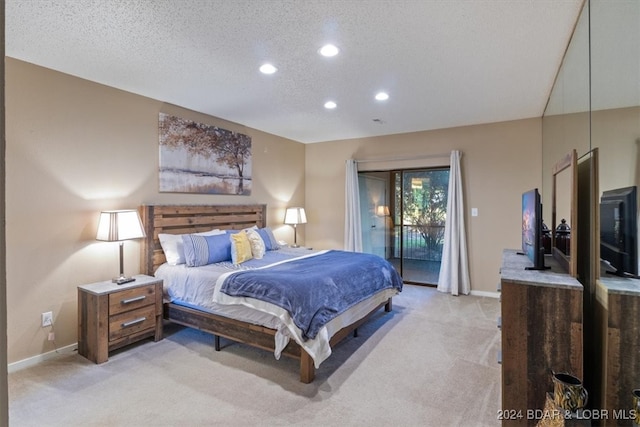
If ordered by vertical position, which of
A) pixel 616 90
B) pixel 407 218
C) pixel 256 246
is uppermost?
pixel 616 90

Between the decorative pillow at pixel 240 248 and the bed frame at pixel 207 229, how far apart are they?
2.12 ft

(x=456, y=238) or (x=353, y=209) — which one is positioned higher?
(x=353, y=209)

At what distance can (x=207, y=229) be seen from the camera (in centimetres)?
421

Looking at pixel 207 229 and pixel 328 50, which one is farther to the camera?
pixel 207 229

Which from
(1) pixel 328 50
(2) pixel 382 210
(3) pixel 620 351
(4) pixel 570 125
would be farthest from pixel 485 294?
(1) pixel 328 50

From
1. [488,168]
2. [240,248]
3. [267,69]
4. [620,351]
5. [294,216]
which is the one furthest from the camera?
[294,216]

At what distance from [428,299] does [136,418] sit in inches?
148

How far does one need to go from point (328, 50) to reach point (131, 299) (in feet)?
9.20

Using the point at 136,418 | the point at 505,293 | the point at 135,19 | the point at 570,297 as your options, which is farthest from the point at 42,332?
the point at 570,297

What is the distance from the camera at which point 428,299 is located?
4.61 m

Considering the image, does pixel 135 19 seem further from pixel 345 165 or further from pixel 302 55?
pixel 345 165

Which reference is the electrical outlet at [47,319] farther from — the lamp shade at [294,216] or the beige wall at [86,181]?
the lamp shade at [294,216]

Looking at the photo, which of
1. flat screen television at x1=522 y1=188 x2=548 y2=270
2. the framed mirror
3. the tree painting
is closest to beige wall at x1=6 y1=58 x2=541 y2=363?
the tree painting

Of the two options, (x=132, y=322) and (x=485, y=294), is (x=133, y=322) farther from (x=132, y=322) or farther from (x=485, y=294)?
(x=485, y=294)
